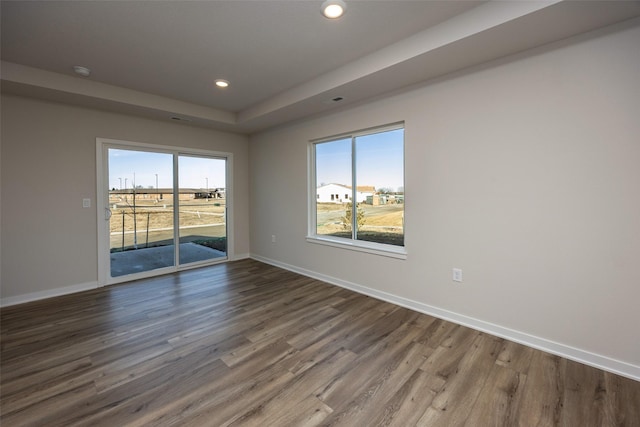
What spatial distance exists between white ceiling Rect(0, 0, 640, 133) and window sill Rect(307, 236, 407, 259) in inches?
72.5

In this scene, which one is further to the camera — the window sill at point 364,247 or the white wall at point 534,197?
the window sill at point 364,247

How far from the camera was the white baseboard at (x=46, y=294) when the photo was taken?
3.21 m

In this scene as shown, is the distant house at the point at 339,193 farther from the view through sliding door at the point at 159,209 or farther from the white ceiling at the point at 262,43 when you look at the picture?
the view through sliding door at the point at 159,209

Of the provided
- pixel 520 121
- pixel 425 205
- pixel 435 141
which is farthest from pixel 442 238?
pixel 520 121

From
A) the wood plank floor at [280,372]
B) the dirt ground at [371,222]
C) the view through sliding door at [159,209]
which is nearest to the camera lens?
the wood plank floor at [280,372]

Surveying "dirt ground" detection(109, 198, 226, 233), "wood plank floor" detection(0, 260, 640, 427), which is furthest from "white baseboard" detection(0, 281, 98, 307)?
"dirt ground" detection(109, 198, 226, 233)

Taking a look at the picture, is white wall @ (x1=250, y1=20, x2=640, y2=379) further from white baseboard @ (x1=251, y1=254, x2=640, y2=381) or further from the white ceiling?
the white ceiling

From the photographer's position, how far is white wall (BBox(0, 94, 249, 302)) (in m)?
3.20

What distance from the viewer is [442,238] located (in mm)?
2816

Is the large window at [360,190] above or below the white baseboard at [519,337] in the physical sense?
above

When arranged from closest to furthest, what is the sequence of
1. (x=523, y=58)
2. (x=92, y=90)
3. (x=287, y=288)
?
1. (x=523, y=58)
2. (x=92, y=90)
3. (x=287, y=288)

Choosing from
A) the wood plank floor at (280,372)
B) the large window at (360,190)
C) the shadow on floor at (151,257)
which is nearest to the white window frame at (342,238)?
the large window at (360,190)

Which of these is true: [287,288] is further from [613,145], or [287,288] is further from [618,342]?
[613,145]

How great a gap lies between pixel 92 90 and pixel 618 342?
18.1ft
